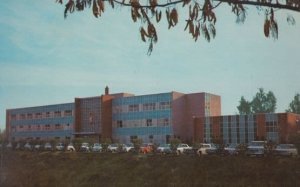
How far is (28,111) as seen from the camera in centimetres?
10000

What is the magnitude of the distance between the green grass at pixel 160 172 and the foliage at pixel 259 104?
6428 centimetres

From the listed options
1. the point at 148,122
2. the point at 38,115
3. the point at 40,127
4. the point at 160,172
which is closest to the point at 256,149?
the point at 160,172

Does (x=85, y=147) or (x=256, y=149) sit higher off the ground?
(x=256, y=149)

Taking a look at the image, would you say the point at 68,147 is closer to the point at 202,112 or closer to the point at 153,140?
the point at 153,140

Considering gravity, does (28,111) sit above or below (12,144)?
above

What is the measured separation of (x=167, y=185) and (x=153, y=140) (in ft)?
137

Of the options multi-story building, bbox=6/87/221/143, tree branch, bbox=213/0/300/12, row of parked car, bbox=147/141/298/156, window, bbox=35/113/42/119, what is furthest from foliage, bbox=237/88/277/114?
tree branch, bbox=213/0/300/12

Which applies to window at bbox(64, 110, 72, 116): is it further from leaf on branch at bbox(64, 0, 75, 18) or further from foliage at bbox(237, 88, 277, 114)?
leaf on branch at bbox(64, 0, 75, 18)

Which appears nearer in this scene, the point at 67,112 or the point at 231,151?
the point at 231,151

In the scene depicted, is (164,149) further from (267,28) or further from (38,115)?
(38,115)

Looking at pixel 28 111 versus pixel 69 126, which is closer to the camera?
pixel 69 126

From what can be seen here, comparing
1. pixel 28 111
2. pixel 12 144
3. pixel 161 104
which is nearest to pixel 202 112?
pixel 161 104

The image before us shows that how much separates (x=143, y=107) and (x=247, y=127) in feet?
60.7

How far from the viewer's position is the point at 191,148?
170 feet
